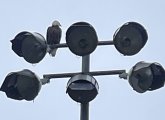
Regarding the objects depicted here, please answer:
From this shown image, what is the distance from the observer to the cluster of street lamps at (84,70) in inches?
208

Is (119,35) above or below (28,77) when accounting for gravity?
above

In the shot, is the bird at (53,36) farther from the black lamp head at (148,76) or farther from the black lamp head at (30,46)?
the black lamp head at (148,76)

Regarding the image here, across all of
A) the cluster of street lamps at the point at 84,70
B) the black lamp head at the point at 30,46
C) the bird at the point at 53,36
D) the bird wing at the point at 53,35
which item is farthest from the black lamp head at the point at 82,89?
the bird wing at the point at 53,35

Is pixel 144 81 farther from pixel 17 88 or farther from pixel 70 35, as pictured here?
pixel 17 88

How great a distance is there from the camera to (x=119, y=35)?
17.9 feet

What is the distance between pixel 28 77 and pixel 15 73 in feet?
0.52

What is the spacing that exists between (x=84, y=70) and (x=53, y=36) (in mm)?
933

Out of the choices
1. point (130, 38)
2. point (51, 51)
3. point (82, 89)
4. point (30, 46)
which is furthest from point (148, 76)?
point (30, 46)

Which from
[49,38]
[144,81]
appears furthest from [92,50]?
[49,38]

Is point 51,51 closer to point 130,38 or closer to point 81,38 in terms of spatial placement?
point 81,38

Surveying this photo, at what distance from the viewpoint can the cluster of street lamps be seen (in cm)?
529

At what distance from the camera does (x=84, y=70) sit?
565cm

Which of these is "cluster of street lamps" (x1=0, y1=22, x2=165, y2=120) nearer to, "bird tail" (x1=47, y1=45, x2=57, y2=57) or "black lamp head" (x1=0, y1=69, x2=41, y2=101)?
"black lamp head" (x1=0, y1=69, x2=41, y2=101)

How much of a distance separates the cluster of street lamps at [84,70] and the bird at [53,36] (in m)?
0.25
